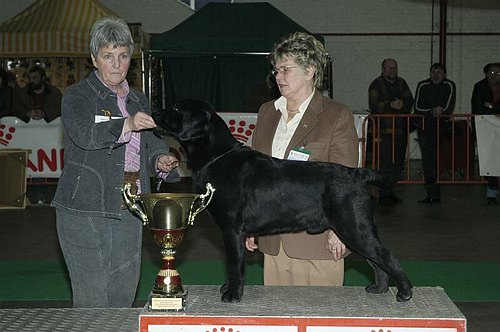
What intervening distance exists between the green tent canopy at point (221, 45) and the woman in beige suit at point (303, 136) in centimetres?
971

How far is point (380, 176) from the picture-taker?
109 inches

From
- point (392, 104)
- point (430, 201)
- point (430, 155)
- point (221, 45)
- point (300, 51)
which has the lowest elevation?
point (430, 201)

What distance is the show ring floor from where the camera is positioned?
255cm

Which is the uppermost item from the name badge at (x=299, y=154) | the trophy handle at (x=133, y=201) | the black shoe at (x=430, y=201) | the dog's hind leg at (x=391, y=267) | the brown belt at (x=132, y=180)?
the name badge at (x=299, y=154)

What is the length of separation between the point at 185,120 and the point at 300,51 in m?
0.58

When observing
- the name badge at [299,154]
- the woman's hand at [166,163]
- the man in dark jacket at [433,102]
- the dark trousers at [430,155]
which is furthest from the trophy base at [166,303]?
the man in dark jacket at [433,102]

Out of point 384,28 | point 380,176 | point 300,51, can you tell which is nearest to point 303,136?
point 300,51

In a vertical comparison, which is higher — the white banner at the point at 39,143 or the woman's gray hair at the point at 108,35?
the woman's gray hair at the point at 108,35

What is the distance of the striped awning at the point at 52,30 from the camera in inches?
483

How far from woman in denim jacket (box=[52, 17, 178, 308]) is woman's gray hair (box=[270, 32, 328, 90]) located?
0.56 meters

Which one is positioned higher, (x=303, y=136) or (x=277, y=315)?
(x=303, y=136)

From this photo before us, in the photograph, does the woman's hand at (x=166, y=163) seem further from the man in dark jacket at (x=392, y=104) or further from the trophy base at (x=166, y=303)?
the man in dark jacket at (x=392, y=104)

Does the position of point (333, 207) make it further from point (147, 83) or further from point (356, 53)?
point (356, 53)

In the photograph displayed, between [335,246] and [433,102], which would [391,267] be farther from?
[433,102]
